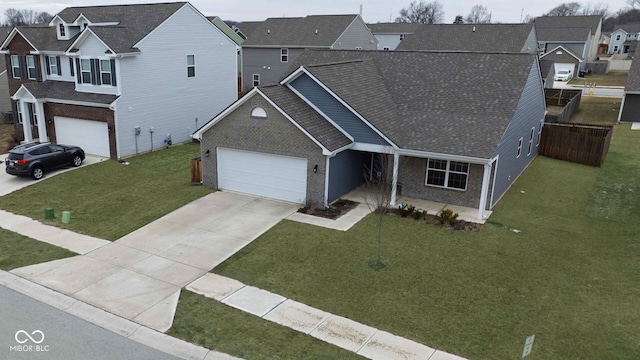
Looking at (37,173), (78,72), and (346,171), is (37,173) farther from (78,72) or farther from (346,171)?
(346,171)

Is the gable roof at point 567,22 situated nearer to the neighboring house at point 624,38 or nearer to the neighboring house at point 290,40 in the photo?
the neighboring house at point 624,38

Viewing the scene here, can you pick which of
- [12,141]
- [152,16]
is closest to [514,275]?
[152,16]

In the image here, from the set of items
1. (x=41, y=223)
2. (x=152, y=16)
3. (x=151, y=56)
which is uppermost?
(x=152, y=16)

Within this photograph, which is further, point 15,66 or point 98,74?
point 15,66

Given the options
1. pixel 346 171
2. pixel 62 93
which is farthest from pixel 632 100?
pixel 62 93

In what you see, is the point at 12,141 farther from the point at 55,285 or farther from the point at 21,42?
the point at 55,285

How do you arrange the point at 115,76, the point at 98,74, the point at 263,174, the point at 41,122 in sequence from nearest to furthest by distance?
the point at 263,174 < the point at 115,76 < the point at 98,74 < the point at 41,122

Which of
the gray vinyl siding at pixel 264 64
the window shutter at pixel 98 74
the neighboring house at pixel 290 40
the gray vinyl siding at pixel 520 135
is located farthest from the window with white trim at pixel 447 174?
the gray vinyl siding at pixel 264 64
